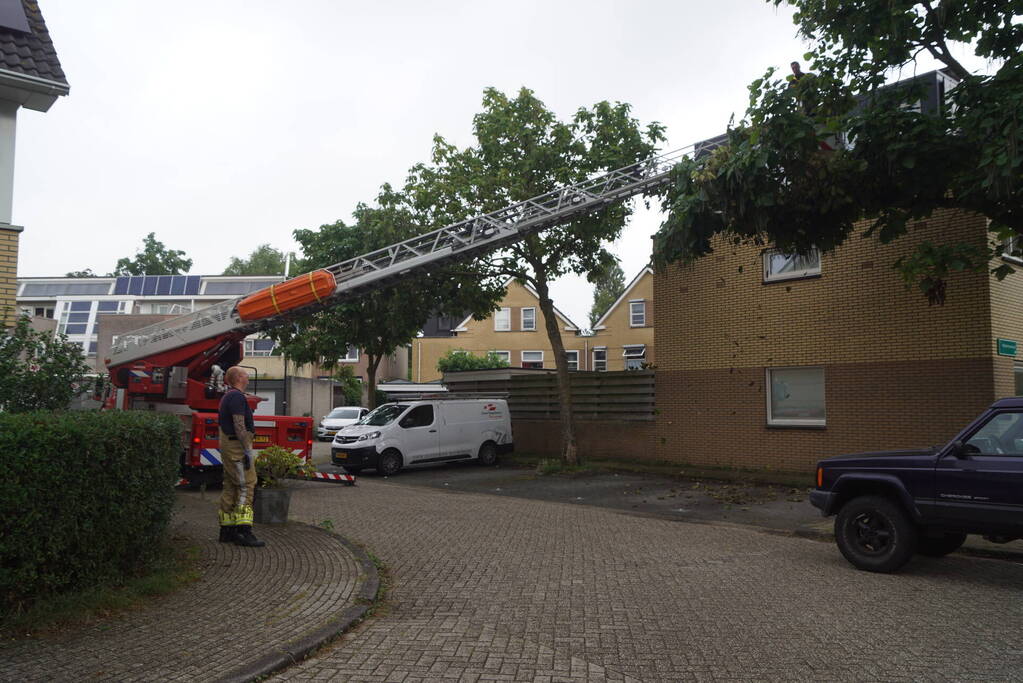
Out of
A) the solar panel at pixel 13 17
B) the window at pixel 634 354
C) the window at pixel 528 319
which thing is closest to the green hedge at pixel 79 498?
the solar panel at pixel 13 17

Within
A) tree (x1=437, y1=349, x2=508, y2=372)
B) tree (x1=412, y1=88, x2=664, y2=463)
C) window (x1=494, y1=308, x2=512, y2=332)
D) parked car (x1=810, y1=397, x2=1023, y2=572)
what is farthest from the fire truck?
A: window (x1=494, y1=308, x2=512, y2=332)

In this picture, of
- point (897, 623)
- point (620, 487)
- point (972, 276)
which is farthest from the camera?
point (620, 487)

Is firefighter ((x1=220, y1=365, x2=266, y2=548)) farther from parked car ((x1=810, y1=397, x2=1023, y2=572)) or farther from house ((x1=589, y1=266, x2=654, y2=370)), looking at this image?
house ((x1=589, y1=266, x2=654, y2=370))

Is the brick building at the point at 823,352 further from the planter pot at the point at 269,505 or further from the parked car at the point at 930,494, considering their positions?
the planter pot at the point at 269,505

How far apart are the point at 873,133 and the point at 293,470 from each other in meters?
8.30

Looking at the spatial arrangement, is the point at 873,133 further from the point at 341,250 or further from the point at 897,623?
the point at 341,250

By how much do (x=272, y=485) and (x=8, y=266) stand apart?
4.11 m

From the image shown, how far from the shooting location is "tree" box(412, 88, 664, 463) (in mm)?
17625

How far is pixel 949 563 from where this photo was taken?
27.4 feet

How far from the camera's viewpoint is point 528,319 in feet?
167

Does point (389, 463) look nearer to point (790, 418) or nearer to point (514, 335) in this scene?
point (790, 418)

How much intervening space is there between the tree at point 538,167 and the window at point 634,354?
83.1 feet

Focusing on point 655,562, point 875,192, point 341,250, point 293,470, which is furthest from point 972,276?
point 341,250

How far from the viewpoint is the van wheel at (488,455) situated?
2058cm
